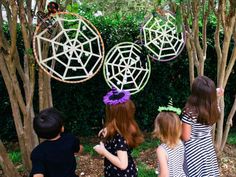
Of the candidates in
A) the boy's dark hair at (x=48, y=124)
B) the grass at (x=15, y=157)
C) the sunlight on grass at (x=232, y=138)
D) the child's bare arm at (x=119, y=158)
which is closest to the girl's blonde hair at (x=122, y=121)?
the child's bare arm at (x=119, y=158)

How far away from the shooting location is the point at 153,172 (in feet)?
14.1

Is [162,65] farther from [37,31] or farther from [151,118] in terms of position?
[37,31]

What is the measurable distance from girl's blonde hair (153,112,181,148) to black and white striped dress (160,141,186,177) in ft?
0.13

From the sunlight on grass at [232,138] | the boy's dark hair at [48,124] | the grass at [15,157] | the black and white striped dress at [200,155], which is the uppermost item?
the boy's dark hair at [48,124]

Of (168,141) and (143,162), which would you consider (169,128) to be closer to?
(168,141)

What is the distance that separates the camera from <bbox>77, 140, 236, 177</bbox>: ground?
4.34m

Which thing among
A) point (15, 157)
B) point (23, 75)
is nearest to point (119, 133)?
point (23, 75)

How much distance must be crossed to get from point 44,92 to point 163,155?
4.52 ft

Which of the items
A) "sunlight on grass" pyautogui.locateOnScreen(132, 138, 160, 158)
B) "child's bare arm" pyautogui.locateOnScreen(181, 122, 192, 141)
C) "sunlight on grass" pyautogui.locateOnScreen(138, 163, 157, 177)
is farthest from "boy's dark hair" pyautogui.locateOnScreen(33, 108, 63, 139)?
"sunlight on grass" pyautogui.locateOnScreen(132, 138, 160, 158)

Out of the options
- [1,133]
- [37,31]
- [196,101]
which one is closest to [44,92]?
[37,31]

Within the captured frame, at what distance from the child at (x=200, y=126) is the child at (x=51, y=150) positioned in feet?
3.72

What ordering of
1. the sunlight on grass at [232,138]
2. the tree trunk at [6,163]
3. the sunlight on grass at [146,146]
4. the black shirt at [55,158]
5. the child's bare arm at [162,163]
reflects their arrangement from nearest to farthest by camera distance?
1. the black shirt at [55,158]
2. the child's bare arm at [162,163]
3. the tree trunk at [6,163]
4. the sunlight on grass at [146,146]
5. the sunlight on grass at [232,138]

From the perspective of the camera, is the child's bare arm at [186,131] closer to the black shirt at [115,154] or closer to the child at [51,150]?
the black shirt at [115,154]

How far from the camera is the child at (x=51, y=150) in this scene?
2570 millimetres
